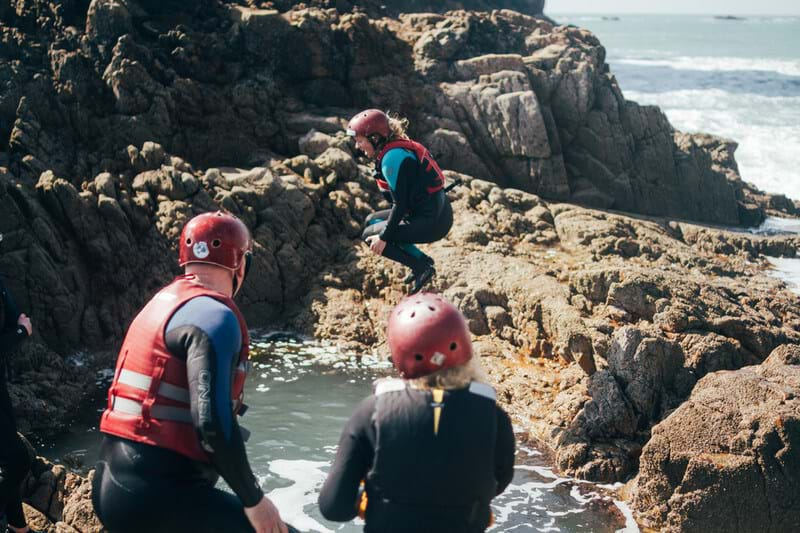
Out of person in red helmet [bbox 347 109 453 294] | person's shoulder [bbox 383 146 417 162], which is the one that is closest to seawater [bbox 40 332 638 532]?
person in red helmet [bbox 347 109 453 294]

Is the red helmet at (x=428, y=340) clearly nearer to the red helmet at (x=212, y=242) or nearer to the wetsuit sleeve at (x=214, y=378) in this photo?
the wetsuit sleeve at (x=214, y=378)

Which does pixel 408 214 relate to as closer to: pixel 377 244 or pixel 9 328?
pixel 377 244

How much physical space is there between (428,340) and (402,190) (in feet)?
13.1

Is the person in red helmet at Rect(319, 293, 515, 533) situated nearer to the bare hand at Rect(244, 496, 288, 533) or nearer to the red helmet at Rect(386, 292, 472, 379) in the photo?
the red helmet at Rect(386, 292, 472, 379)

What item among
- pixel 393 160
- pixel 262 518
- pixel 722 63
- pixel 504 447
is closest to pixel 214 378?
pixel 262 518

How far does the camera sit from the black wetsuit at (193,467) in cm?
317

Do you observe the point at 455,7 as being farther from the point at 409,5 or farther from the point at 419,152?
the point at 419,152

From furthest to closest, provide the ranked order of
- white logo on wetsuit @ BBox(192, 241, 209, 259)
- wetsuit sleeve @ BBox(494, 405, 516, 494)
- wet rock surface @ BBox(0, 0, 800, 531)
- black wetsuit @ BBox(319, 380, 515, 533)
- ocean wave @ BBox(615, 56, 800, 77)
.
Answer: ocean wave @ BBox(615, 56, 800, 77)
wet rock surface @ BBox(0, 0, 800, 531)
white logo on wetsuit @ BBox(192, 241, 209, 259)
wetsuit sleeve @ BBox(494, 405, 516, 494)
black wetsuit @ BBox(319, 380, 515, 533)

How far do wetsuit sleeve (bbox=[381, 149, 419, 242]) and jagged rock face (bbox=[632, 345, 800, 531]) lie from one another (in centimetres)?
270

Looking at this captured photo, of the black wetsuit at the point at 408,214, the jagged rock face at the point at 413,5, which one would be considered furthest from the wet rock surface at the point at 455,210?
the black wetsuit at the point at 408,214

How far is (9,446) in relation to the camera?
494 cm

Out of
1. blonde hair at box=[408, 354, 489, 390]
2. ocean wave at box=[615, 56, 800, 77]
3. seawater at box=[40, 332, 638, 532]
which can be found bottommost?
seawater at box=[40, 332, 638, 532]

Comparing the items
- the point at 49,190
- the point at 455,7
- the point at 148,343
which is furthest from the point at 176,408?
the point at 455,7

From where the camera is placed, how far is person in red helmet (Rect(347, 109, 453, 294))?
6824mm
